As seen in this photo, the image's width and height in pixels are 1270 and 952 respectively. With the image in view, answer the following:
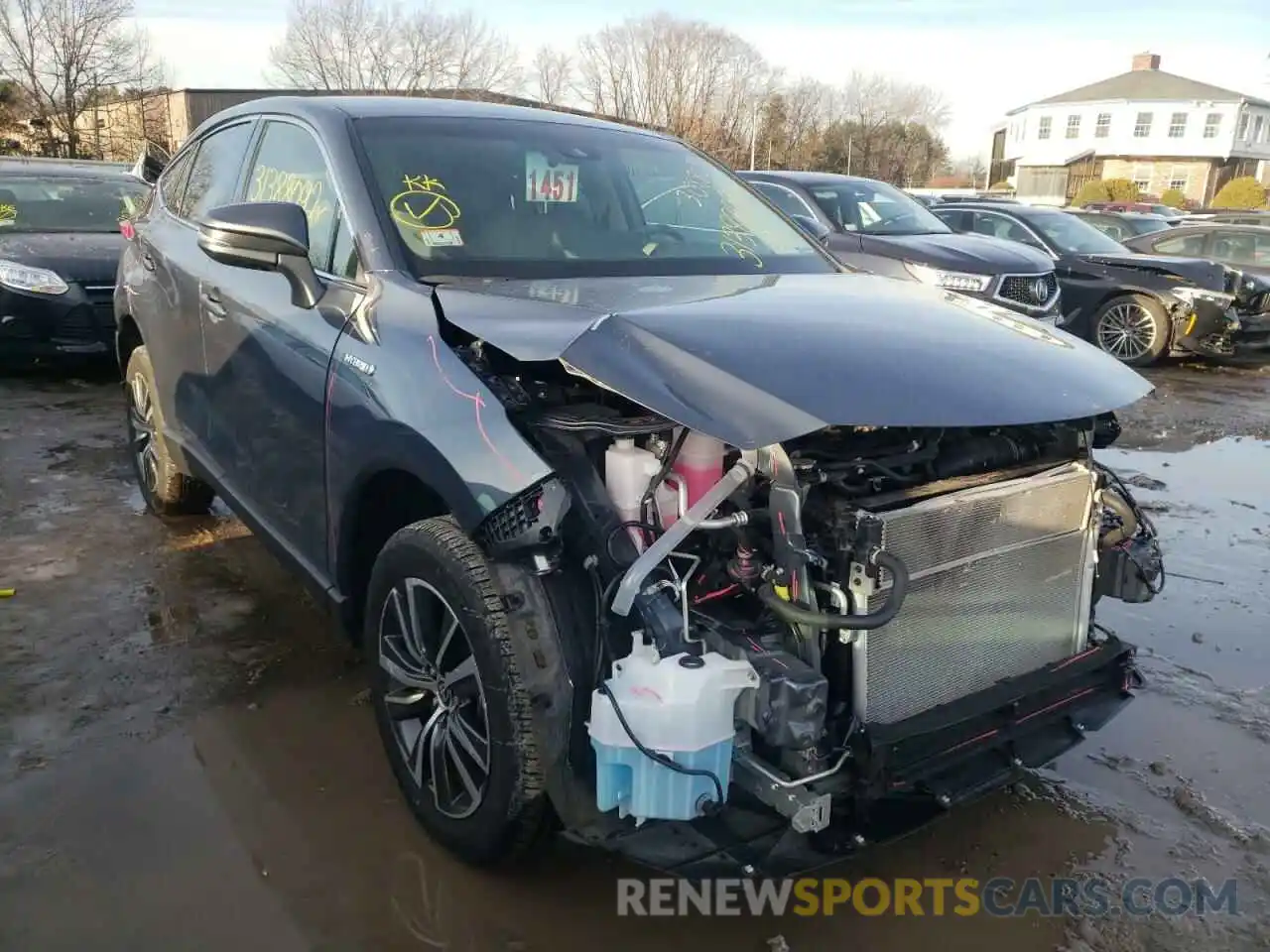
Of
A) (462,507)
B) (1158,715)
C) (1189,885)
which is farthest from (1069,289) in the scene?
(462,507)

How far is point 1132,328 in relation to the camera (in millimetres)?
10656

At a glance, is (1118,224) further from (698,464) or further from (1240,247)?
(698,464)

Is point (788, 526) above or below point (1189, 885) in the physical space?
above

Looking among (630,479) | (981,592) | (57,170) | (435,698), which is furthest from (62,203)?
(981,592)

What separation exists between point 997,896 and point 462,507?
5.52 ft

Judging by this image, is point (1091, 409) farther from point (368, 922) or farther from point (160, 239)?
point (160, 239)

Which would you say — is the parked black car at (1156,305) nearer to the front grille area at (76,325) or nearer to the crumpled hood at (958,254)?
the crumpled hood at (958,254)

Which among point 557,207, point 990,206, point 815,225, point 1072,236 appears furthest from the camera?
point 990,206

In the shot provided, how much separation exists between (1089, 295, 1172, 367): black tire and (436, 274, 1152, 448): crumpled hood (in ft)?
28.6

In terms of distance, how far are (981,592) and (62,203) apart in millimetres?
8866

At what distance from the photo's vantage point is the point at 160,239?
175 inches

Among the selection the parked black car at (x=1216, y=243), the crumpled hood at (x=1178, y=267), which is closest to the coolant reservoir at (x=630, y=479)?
the crumpled hood at (x=1178, y=267)

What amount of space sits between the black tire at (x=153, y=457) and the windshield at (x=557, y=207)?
210 centimetres

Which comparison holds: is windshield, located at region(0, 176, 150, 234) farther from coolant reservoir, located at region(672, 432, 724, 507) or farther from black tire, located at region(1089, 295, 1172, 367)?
black tire, located at region(1089, 295, 1172, 367)
